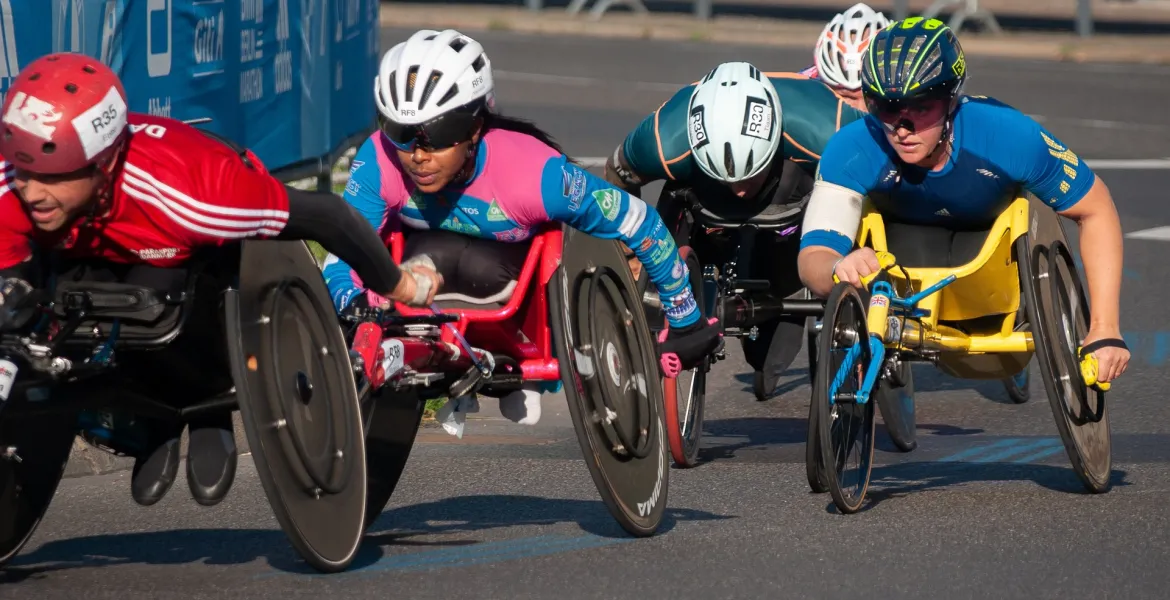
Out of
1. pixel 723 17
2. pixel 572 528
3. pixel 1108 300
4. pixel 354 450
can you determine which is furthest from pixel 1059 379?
pixel 723 17

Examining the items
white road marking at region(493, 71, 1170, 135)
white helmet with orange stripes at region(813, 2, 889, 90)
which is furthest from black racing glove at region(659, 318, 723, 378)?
white road marking at region(493, 71, 1170, 135)

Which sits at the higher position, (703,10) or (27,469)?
(27,469)

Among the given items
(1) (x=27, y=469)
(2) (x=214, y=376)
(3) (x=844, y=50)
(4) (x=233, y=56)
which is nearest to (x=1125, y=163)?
(3) (x=844, y=50)

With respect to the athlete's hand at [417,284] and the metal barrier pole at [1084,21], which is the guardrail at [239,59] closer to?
the athlete's hand at [417,284]

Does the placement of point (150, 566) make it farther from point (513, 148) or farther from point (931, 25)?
point (931, 25)

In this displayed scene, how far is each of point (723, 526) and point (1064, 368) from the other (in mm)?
1504

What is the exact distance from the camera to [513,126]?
646 cm

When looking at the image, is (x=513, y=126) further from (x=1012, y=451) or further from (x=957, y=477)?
(x=1012, y=451)

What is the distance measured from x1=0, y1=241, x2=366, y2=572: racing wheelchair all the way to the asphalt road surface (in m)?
0.27

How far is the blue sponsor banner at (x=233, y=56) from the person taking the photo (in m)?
8.35

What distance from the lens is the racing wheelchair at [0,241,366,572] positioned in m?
5.00

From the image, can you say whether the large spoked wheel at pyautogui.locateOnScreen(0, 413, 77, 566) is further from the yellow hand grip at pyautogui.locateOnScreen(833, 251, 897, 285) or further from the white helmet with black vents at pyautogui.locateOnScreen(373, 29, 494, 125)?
the yellow hand grip at pyautogui.locateOnScreen(833, 251, 897, 285)

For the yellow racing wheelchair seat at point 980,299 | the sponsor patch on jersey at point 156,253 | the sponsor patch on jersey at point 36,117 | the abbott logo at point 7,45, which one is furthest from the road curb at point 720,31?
the sponsor patch on jersey at point 36,117

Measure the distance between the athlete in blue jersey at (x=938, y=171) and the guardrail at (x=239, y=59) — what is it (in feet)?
11.5
